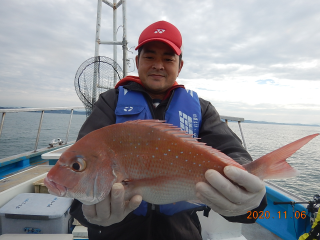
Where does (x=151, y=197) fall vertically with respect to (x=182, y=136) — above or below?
below

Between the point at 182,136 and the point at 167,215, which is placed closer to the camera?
the point at 182,136

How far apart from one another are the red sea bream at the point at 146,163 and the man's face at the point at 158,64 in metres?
0.95

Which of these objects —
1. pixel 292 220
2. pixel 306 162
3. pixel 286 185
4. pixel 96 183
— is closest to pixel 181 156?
pixel 96 183

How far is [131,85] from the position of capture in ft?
7.85

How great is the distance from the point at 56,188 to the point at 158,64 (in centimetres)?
160

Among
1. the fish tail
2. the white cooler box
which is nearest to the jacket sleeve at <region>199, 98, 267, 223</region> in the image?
the fish tail

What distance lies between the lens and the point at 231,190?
1.40m

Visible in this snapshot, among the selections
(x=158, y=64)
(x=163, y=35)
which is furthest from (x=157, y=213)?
(x=163, y=35)

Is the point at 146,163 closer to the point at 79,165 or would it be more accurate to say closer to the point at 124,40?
the point at 79,165

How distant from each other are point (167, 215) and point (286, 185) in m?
9.71

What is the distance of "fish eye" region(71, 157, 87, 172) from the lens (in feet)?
4.52

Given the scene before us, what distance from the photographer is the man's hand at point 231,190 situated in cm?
136

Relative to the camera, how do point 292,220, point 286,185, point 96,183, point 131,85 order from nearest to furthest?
point 96,183 → point 131,85 → point 292,220 → point 286,185

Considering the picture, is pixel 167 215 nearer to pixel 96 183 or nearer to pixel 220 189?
pixel 220 189
